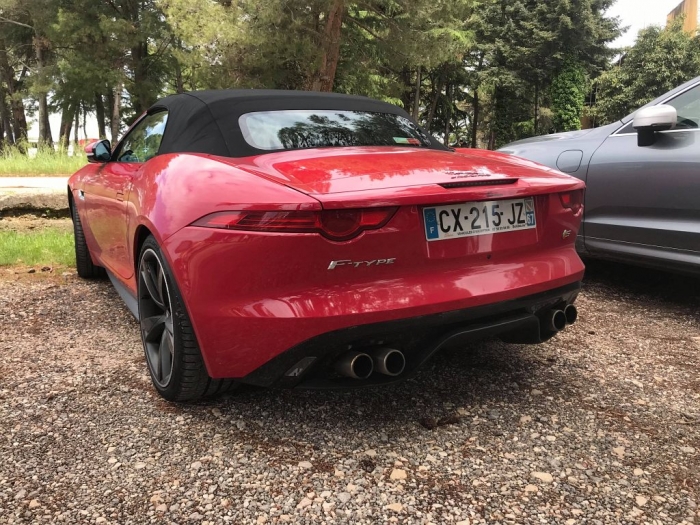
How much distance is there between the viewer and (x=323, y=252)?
183 cm

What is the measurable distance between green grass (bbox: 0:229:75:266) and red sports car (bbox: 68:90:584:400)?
3089 millimetres

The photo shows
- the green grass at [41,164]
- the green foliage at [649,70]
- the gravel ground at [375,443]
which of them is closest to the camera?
→ the gravel ground at [375,443]

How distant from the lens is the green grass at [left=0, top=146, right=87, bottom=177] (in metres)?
12.2

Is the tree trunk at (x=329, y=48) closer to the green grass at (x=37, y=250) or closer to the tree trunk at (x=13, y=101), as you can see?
the green grass at (x=37, y=250)

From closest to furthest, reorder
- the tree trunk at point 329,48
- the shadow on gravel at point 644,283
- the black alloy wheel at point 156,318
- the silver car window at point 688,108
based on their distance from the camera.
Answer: the black alloy wheel at point 156,318
the silver car window at point 688,108
the shadow on gravel at point 644,283
the tree trunk at point 329,48

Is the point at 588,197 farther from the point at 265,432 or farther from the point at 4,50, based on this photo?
the point at 4,50

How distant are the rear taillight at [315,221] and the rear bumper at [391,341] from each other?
1.05ft

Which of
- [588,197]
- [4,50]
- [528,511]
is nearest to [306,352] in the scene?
[528,511]

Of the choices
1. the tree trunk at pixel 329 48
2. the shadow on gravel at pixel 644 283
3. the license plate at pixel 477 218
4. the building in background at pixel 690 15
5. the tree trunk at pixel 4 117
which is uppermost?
the building in background at pixel 690 15

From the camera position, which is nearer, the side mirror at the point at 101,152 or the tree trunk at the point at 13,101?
the side mirror at the point at 101,152

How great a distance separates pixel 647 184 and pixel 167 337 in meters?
3.00

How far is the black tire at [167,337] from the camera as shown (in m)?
2.14

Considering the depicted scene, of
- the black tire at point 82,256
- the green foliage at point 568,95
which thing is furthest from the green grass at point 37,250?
the green foliage at point 568,95

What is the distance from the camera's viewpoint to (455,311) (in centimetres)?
201
